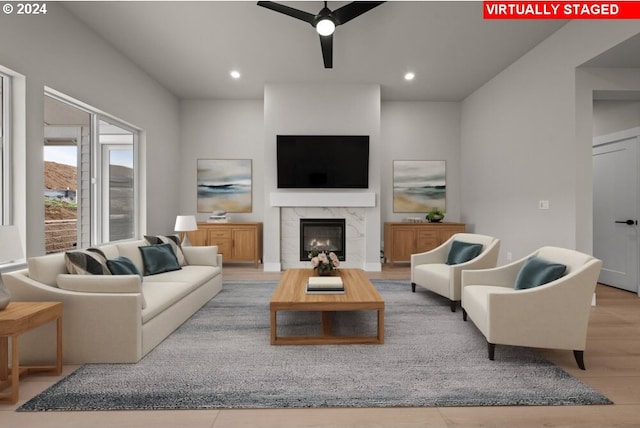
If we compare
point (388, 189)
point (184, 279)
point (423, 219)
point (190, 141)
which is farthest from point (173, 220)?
point (423, 219)

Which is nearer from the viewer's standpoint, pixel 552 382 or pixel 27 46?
pixel 552 382

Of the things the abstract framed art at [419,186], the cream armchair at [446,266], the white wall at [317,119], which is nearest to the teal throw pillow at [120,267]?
the white wall at [317,119]

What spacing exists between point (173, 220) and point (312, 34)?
4.14 m

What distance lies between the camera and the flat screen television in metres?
5.89

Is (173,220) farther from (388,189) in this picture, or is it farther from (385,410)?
(385,410)

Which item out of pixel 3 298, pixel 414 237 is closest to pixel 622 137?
pixel 414 237

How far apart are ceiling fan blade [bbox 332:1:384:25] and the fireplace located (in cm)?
338

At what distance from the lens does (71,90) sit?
367 centimetres

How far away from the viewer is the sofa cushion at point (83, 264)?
264 cm

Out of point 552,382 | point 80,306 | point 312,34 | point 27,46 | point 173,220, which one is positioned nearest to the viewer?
point 552,382

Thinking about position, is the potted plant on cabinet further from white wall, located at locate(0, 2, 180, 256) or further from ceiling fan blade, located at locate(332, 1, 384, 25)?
white wall, located at locate(0, 2, 180, 256)

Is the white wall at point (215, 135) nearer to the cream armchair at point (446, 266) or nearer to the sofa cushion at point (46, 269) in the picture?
the cream armchair at point (446, 266)

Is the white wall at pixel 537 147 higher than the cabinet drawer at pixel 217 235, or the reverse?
the white wall at pixel 537 147

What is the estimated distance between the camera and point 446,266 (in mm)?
4148
